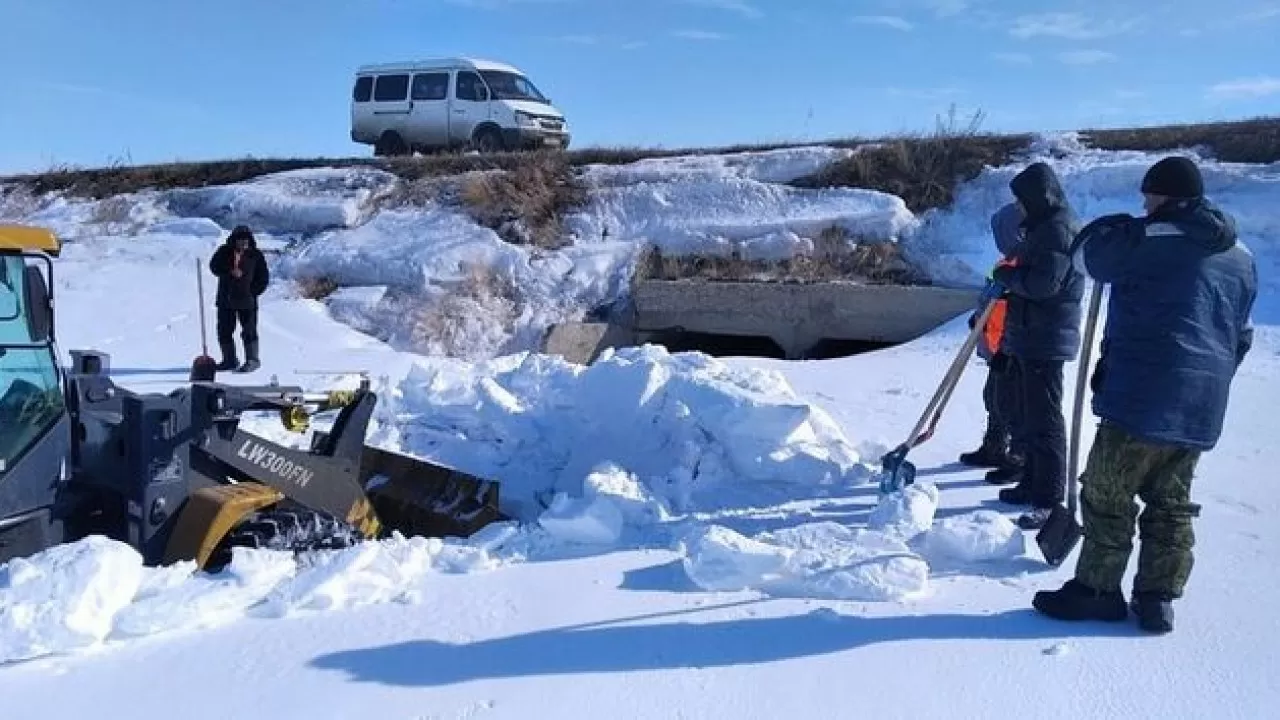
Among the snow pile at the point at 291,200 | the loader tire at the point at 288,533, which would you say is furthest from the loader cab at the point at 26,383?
the snow pile at the point at 291,200

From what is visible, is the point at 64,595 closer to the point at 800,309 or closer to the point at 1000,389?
the point at 1000,389

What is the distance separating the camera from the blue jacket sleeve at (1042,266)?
16.9 ft

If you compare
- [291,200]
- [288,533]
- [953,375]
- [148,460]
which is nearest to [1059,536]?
[953,375]

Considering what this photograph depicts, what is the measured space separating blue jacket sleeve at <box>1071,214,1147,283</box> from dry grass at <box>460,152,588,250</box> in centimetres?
1073

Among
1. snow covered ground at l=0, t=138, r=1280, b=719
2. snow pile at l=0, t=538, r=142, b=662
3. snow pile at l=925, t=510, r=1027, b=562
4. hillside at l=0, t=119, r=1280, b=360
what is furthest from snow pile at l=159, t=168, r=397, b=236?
snow pile at l=925, t=510, r=1027, b=562

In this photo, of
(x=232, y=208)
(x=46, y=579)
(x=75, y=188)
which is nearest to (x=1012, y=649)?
(x=46, y=579)

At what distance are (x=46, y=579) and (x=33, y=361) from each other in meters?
1.09

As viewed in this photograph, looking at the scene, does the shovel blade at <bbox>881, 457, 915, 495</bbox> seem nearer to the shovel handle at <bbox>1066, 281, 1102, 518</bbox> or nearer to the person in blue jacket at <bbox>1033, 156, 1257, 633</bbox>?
the shovel handle at <bbox>1066, 281, 1102, 518</bbox>

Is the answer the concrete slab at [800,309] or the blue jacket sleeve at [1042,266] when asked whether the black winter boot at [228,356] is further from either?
the blue jacket sleeve at [1042,266]

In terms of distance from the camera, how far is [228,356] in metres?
11.2

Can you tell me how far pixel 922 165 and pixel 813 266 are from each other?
2.72 m

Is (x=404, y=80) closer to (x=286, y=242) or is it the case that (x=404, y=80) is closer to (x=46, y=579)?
(x=286, y=242)

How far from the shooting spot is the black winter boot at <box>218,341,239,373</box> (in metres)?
11.2

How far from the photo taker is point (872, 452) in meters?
6.35
